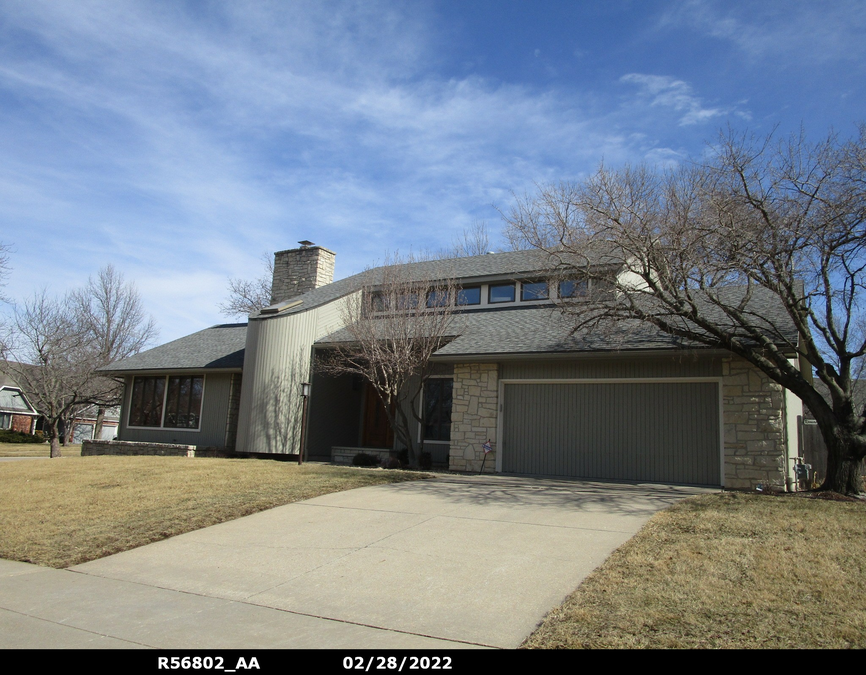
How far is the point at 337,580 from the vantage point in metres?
6.08

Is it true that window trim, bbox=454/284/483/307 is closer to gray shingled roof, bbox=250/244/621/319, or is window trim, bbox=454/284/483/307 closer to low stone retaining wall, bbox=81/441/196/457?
gray shingled roof, bbox=250/244/621/319

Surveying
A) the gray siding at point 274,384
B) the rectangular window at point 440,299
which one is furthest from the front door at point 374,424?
the rectangular window at point 440,299

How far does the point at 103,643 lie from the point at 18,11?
11.5 m

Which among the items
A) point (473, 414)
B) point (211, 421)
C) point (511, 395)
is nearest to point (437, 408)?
point (473, 414)

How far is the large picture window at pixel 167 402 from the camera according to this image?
19.4 metres

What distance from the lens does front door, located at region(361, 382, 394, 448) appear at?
18.8 metres

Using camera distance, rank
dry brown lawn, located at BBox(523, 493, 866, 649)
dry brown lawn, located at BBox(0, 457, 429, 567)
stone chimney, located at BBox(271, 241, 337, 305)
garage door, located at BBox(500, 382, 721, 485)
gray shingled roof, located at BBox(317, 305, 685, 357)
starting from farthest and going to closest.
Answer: stone chimney, located at BBox(271, 241, 337, 305), gray shingled roof, located at BBox(317, 305, 685, 357), garage door, located at BBox(500, 382, 721, 485), dry brown lawn, located at BBox(0, 457, 429, 567), dry brown lawn, located at BBox(523, 493, 866, 649)

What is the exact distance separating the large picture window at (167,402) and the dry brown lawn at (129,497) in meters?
4.22

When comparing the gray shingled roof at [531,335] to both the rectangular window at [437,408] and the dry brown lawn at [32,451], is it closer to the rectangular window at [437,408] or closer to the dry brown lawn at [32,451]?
the rectangular window at [437,408]

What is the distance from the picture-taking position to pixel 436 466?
16188mm

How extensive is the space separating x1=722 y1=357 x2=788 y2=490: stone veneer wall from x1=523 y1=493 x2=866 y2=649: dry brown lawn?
359cm

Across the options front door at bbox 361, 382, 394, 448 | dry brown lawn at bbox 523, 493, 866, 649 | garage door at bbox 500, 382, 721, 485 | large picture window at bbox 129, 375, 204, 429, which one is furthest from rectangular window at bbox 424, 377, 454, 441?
dry brown lawn at bbox 523, 493, 866, 649
